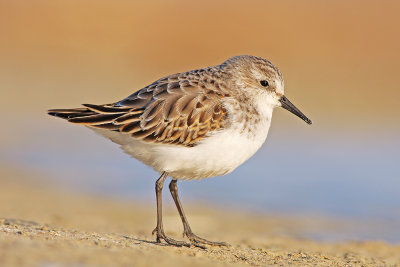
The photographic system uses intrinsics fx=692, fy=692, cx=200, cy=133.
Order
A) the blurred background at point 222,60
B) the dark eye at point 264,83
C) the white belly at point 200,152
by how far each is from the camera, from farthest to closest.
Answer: the blurred background at point 222,60
the dark eye at point 264,83
the white belly at point 200,152

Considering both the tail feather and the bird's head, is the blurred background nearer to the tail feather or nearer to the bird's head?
the bird's head

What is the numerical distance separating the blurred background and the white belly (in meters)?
3.85

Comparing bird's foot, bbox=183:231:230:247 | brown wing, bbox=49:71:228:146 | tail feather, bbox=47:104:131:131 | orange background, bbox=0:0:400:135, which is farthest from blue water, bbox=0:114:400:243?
tail feather, bbox=47:104:131:131

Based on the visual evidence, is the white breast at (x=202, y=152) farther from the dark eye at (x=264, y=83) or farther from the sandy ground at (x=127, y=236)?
the sandy ground at (x=127, y=236)

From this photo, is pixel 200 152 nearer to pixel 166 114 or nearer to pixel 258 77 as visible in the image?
pixel 166 114

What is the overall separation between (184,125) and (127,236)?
165cm

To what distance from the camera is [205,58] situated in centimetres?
2709

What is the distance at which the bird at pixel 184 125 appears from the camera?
7512 mm

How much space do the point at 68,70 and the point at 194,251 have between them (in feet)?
66.2

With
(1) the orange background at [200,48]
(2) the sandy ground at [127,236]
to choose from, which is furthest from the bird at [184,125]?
(1) the orange background at [200,48]

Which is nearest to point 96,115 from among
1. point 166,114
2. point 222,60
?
point 166,114

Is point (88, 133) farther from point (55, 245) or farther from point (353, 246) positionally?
point (55, 245)

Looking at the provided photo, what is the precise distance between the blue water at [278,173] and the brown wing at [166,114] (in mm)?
4237

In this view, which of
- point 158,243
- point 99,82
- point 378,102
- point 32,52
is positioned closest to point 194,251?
point 158,243
